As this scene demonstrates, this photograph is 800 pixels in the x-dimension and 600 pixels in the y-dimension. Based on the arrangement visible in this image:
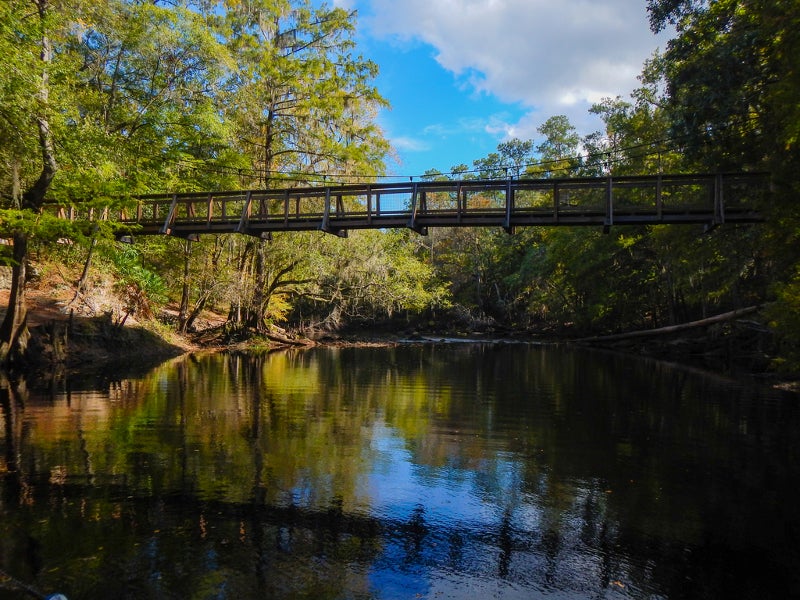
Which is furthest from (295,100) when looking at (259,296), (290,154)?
(259,296)

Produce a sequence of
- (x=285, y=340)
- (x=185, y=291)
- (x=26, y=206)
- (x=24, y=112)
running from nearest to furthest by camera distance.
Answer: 1. (x=24, y=112)
2. (x=26, y=206)
3. (x=185, y=291)
4. (x=285, y=340)

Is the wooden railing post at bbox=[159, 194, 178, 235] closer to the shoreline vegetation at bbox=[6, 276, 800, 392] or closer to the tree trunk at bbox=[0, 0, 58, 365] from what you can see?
the tree trunk at bbox=[0, 0, 58, 365]

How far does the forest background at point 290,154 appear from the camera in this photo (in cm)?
1341

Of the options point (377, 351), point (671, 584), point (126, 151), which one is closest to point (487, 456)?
point (671, 584)

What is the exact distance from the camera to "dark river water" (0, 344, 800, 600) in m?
4.84

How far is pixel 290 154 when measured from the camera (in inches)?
1075

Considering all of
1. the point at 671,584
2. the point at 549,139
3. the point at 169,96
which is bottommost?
the point at 671,584

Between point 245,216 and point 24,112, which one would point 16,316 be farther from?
point 245,216

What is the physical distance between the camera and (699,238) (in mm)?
19828

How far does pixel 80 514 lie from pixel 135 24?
60.5 feet

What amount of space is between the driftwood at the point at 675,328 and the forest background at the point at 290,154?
117 centimetres

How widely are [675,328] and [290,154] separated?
21.6 metres

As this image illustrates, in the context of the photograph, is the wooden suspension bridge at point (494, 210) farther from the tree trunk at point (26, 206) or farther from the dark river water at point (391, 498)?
the dark river water at point (391, 498)

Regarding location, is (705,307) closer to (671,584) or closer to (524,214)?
(524,214)
